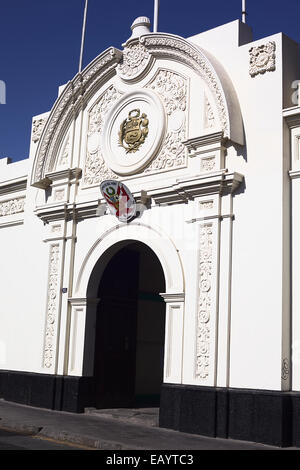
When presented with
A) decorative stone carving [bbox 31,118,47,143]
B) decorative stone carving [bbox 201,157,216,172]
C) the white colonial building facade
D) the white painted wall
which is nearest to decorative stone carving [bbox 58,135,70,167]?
the white colonial building facade

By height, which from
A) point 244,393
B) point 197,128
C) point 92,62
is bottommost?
point 244,393

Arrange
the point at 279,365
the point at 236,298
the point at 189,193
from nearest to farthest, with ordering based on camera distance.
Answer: the point at 279,365 < the point at 236,298 < the point at 189,193

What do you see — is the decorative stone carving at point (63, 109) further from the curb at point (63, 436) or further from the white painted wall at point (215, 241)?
the curb at point (63, 436)

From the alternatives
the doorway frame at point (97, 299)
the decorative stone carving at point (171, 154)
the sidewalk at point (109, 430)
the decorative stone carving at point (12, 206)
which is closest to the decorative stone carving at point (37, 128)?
the decorative stone carving at point (12, 206)

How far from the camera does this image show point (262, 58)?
37.2ft

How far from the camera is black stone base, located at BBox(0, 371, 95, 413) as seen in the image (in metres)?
13.4

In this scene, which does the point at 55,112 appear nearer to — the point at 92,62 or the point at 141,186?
the point at 92,62

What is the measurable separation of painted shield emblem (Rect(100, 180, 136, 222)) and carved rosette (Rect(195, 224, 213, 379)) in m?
1.91

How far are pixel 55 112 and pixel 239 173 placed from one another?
566 cm

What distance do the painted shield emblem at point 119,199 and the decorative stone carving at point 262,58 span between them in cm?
344

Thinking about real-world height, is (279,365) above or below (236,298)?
below

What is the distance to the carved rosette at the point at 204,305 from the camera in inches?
441
